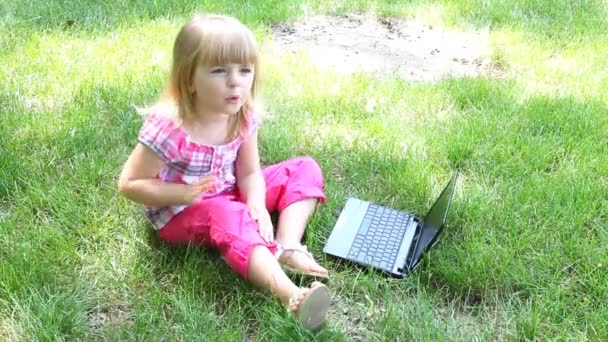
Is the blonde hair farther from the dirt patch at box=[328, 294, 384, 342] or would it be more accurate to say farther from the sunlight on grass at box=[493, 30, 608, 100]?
the sunlight on grass at box=[493, 30, 608, 100]

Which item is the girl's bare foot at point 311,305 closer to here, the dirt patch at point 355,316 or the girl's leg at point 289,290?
the girl's leg at point 289,290

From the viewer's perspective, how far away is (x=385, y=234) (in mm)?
2457

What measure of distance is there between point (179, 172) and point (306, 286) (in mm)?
581

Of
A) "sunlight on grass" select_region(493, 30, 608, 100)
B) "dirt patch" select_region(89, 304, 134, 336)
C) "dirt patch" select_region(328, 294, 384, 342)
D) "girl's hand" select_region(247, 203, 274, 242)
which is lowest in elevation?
"dirt patch" select_region(328, 294, 384, 342)

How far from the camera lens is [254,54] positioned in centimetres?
212

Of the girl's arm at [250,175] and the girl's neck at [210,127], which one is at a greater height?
the girl's neck at [210,127]

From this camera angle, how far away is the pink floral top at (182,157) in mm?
2149

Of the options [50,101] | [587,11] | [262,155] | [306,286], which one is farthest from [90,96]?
[587,11]

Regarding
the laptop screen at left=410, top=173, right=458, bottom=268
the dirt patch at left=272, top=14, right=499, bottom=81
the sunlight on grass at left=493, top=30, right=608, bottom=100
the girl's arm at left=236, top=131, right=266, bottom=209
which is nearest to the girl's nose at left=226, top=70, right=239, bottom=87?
the girl's arm at left=236, top=131, right=266, bottom=209

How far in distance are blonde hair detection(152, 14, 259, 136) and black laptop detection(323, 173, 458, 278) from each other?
0.72 m

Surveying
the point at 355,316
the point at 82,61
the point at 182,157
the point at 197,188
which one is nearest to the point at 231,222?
the point at 197,188

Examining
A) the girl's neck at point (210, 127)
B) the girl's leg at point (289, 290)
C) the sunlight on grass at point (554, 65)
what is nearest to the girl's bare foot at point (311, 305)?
the girl's leg at point (289, 290)

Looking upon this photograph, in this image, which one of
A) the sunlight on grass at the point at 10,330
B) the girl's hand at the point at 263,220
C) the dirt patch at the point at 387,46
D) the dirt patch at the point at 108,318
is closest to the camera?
the sunlight on grass at the point at 10,330

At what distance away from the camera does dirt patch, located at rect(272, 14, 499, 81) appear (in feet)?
13.3
